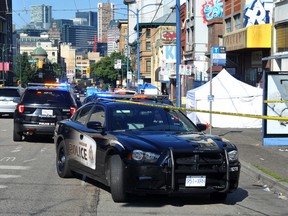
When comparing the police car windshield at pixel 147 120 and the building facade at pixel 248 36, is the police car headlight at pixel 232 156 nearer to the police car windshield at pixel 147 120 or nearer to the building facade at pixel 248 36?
the police car windshield at pixel 147 120

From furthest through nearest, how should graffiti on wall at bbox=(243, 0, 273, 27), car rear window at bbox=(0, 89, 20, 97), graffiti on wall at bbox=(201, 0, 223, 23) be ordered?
1. graffiti on wall at bbox=(201, 0, 223, 23)
2. graffiti on wall at bbox=(243, 0, 273, 27)
3. car rear window at bbox=(0, 89, 20, 97)

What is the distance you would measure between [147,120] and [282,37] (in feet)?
59.2

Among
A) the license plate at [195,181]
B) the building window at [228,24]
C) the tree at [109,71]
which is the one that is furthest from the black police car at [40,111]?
the tree at [109,71]

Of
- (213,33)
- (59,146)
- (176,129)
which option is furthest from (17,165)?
(213,33)

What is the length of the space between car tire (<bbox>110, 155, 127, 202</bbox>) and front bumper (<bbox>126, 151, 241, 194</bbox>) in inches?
4.4

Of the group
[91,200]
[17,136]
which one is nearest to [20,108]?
[17,136]

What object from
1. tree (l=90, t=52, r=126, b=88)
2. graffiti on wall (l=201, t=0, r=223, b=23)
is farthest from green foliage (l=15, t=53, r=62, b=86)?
graffiti on wall (l=201, t=0, r=223, b=23)

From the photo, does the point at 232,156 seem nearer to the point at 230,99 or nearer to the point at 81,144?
the point at 81,144

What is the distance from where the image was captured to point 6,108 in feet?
92.0

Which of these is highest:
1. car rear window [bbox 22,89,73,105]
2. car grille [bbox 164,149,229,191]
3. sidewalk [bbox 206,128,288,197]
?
car rear window [bbox 22,89,73,105]

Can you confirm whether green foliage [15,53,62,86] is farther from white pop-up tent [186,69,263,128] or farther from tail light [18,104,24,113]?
tail light [18,104,24,113]

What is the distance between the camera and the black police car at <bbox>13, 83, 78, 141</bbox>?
603 inches

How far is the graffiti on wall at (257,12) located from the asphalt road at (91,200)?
20900 mm

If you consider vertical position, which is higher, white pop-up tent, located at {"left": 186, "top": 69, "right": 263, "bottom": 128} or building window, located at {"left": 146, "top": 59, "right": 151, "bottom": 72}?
building window, located at {"left": 146, "top": 59, "right": 151, "bottom": 72}
